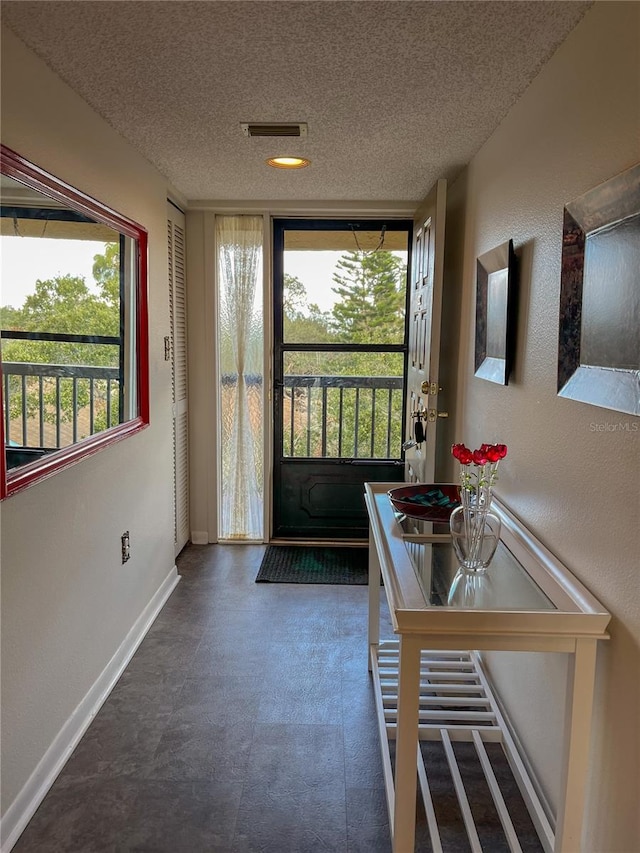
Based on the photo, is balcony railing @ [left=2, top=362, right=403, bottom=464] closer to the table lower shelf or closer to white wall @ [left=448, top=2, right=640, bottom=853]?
white wall @ [left=448, top=2, right=640, bottom=853]

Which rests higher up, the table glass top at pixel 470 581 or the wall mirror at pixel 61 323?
the wall mirror at pixel 61 323

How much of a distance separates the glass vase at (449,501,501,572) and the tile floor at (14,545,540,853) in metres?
0.74

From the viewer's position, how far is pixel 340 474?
3871 millimetres

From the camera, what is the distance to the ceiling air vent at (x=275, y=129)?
7.00 feet

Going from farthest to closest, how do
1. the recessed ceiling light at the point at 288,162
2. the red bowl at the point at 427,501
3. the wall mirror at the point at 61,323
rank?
the recessed ceiling light at the point at 288,162 → the red bowl at the point at 427,501 → the wall mirror at the point at 61,323

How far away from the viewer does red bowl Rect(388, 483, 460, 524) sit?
1.89m

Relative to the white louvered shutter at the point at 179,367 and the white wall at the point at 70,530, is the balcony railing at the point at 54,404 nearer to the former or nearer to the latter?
the white wall at the point at 70,530

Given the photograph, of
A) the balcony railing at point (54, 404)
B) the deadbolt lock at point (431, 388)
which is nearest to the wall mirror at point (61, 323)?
the balcony railing at point (54, 404)

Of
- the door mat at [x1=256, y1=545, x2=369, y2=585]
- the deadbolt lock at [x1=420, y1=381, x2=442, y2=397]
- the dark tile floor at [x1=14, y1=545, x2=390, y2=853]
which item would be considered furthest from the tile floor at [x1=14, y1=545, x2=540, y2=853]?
the deadbolt lock at [x1=420, y1=381, x2=442, y2=397]

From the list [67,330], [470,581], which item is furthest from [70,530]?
[470,581]

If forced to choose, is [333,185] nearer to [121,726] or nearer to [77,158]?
[77,158]

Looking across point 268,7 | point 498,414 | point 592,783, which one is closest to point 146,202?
point 268,7

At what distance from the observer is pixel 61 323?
74.1 inches

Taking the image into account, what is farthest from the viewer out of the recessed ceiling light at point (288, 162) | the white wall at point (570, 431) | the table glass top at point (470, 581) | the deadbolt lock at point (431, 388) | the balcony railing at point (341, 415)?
the balcony railing at point (341, 415)
